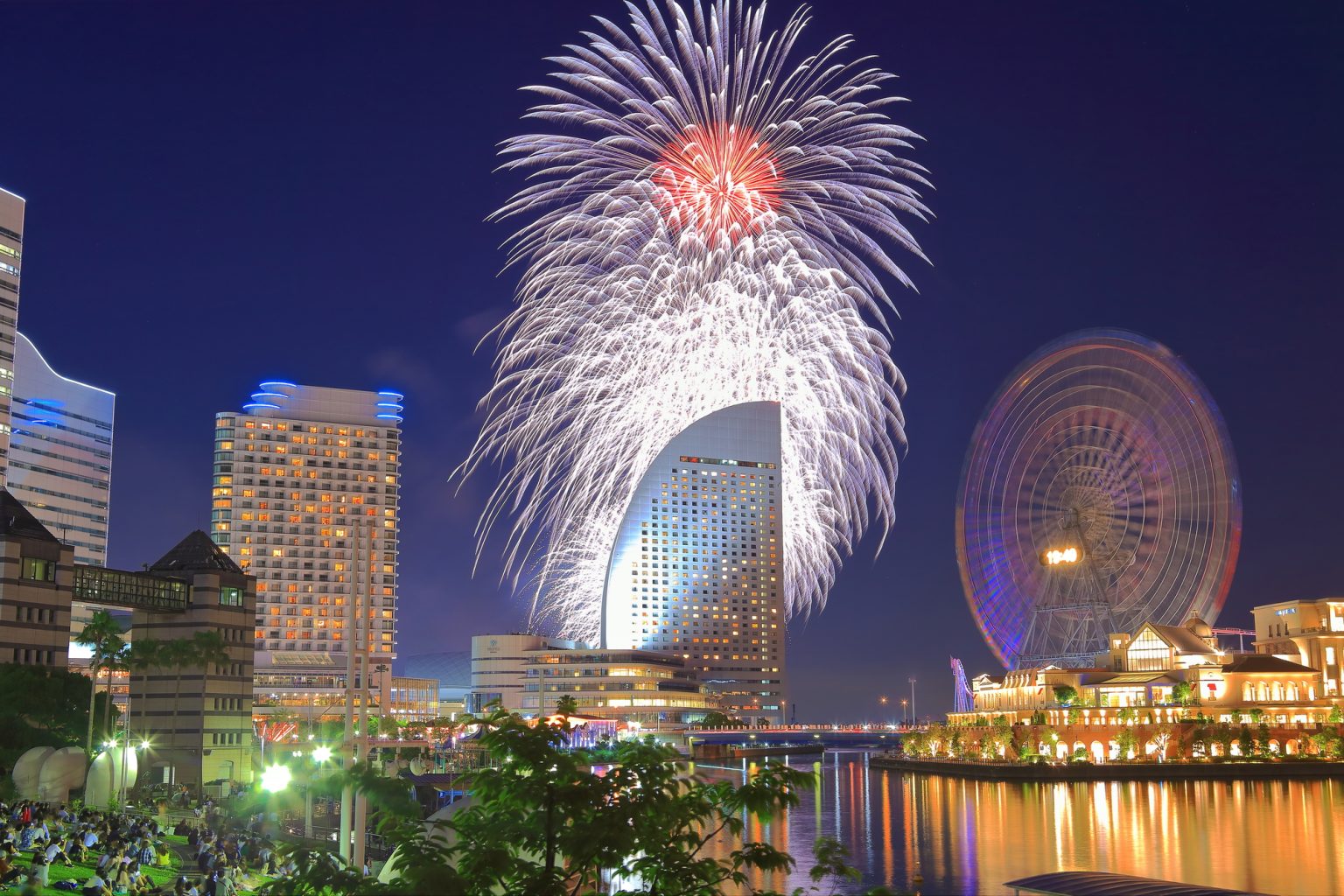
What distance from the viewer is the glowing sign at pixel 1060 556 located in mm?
137750

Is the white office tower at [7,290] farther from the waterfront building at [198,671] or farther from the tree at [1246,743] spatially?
the tree at [1246,743]

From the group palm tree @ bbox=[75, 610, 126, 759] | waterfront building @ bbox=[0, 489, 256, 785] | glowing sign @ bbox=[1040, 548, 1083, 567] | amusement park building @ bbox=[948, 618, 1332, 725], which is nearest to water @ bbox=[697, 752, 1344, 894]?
amusement park building @ bbox=[948, 618, 1332, 725]

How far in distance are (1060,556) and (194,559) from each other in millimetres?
87619

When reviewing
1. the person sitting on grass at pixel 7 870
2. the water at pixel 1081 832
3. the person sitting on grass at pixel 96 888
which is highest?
the person sitting on grass at pixel 7 870

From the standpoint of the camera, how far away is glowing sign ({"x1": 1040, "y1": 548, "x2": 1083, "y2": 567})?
138m

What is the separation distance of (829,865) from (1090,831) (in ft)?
225

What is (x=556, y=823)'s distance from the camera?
15.8 m

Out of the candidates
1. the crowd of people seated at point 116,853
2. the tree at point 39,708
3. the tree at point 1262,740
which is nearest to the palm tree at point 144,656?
the tree at point 39,708

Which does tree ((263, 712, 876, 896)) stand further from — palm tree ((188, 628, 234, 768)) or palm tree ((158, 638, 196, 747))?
palm tree ((188, 628, 234, 768))

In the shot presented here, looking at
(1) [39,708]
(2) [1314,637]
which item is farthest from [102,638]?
(2) [1314,637]

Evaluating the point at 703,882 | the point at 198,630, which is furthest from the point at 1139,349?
the point at 703,882

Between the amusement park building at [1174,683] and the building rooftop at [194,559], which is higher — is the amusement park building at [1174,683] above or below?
below

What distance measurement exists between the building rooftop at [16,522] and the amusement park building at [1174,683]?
352 ft

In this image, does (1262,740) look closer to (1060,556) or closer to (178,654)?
(1060,556)
